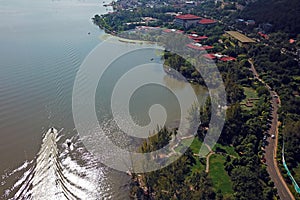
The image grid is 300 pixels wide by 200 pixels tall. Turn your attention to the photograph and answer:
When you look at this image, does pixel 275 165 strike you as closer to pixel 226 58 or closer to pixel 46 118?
pixel 46 118

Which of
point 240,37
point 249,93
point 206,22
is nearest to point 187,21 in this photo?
point 206,22

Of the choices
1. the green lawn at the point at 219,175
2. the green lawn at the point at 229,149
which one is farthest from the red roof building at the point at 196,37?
the green lawn at the point at 219,175

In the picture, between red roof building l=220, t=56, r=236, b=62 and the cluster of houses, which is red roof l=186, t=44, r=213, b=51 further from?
the cluster of houses

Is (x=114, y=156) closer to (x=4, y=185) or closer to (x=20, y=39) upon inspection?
(x=4, y=185)

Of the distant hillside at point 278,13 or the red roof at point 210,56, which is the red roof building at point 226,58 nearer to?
the red roof at point 210,56

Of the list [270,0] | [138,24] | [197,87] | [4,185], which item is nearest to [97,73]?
[197,87]
